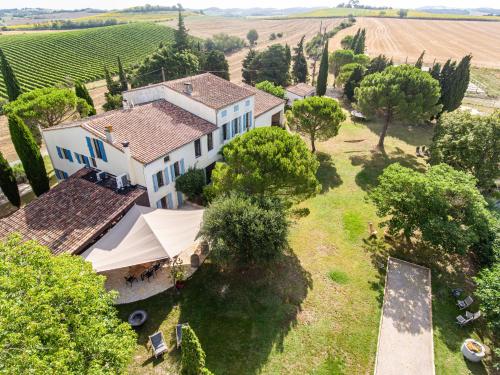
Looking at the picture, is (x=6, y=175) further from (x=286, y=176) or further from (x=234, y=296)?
(x=286, y=176)

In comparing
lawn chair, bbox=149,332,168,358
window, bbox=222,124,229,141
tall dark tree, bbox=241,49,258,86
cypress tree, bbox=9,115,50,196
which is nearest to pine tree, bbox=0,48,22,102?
cypress tree, bbox=9,115,50,196

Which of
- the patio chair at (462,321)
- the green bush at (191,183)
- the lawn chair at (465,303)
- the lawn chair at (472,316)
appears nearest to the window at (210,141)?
the green bush at (191,183)

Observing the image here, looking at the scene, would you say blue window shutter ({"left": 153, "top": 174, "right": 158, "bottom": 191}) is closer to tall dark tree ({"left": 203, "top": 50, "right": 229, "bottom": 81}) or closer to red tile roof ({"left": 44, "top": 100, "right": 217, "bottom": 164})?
red tile roof ({"left": 44, "top": 100, "right": 217, "bottom": 164})

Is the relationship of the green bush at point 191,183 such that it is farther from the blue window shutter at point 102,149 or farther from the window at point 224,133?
the window at point 224,133

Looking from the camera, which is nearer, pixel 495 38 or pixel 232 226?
pixel 232 226

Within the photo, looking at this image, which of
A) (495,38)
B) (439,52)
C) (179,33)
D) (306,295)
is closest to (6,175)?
(306,295)
